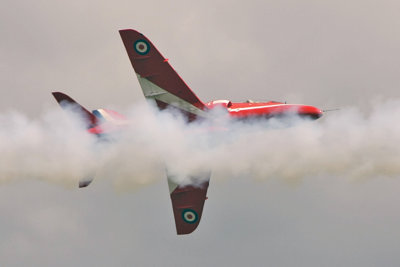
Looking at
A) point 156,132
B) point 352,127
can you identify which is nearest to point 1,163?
point 156,132

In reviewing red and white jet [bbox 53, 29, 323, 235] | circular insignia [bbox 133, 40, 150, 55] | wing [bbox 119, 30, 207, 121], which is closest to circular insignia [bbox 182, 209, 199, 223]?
red and white jet [bbox 53, 29, 323, 235]

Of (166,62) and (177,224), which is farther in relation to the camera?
(177,224)

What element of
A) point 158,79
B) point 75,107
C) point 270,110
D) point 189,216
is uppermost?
point 158,79

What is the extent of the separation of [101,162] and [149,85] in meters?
5.47

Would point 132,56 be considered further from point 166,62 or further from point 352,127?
point 352,127

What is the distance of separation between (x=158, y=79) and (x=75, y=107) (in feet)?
15.4

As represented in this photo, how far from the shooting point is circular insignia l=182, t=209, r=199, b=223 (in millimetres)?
77062

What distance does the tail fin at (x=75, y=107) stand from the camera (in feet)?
238

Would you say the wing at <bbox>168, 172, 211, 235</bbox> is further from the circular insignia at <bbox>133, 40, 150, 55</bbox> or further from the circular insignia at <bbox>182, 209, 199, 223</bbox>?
the circular insignia at <bbox>133, 40, 150, 55</bbox>

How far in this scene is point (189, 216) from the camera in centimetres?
7719

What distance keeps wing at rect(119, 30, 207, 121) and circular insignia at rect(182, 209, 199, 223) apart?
694cm

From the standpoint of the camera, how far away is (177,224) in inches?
3044

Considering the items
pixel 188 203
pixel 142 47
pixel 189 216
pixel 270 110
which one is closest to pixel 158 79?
pixel 142 47

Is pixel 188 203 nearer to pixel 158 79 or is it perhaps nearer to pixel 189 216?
pixel 189 216
